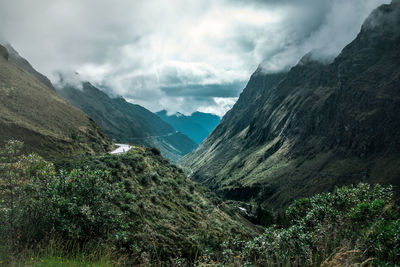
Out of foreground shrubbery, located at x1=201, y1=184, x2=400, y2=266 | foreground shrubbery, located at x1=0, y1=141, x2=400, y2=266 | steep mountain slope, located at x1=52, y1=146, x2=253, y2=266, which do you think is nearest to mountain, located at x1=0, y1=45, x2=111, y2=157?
steep mountain slope, located at x1=52, y1=146, x2=253, y2=266

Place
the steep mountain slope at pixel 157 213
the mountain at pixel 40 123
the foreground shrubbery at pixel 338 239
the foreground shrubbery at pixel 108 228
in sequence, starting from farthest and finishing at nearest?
the mountain at pixel 40 123 → the steep mountain slope at pixel 157 213 → the foreground shrubbery at pixel 108 228 → the foreground shrubbery at pixel 338 239

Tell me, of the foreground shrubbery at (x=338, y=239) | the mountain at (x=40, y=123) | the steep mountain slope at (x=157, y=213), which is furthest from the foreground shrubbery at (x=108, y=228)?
the mountain at (x=40, y=123)

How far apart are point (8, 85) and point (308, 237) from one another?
320 ft

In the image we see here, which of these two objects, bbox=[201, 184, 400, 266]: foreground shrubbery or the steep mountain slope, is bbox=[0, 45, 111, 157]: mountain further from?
bbox=[201, 184, 400, 266]: foreground shrubbery

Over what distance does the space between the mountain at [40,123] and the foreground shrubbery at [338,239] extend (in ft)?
166

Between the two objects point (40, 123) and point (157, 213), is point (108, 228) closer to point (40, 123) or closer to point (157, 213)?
point (157, 213)

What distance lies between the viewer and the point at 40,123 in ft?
218

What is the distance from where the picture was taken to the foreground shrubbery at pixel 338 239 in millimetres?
5289

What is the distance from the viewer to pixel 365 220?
7.73m

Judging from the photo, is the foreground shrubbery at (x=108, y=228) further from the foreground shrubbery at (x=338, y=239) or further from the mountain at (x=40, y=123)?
the mountain at (x=40, y=123)

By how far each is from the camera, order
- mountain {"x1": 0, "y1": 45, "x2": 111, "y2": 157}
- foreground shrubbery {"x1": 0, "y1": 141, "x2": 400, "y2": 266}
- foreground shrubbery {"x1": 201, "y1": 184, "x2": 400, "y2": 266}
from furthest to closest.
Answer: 1. mountain {"x1": 0, "y1": 45, "x2": 111, "y2": 157}
2. foreground shrubbery {"x1": 0, "y1": 141, "x2": 400, "y2": 266}
3. foreground shrubbery {"x1": 201, "y1": 184, "x2": 400, "y2": 266}

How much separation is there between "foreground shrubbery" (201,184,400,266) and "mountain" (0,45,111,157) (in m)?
50.5

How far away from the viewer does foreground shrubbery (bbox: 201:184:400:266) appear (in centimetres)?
529

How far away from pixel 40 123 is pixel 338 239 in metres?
75.1
